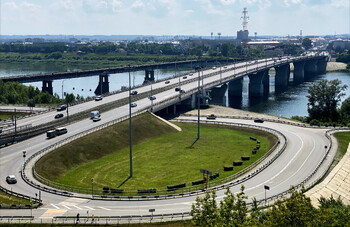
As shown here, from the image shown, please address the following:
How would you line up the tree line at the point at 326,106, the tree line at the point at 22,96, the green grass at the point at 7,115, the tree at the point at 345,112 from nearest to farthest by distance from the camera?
the green grass at the point at 7,115 < the tree line at the point at 326,106 < the tree at the point at 345,112 < the tree line at the point at 22,96

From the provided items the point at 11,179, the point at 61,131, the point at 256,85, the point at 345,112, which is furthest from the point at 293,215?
the point at 256,85

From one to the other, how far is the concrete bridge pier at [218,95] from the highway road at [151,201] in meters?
45.6

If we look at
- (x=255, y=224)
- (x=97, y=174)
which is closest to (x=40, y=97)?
(x=97, y=174)

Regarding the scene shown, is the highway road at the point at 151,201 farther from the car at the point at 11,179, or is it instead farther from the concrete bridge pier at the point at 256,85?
the concrete bridge pier at the point at 256,85

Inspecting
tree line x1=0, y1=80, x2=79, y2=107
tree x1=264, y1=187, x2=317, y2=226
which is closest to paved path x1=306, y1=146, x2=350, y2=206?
tree x1=264, y1=187, x2=317, y2=226

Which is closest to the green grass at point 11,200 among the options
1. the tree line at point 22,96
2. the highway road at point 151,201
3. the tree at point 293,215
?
the highway road at point 151,201

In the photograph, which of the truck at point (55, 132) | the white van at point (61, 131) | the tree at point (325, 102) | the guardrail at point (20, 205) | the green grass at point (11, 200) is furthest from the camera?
the tree at point (325, 102)

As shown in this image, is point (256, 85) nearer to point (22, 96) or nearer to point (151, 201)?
point (22, 96)

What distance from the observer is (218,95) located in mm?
149500

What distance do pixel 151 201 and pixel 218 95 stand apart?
332 feet

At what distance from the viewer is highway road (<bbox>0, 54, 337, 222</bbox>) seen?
156ft

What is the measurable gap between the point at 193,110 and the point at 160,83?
34.7m

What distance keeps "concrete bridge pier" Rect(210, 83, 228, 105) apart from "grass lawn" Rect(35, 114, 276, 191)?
5441 centimetres

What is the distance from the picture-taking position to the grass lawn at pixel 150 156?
59312 millimetres
